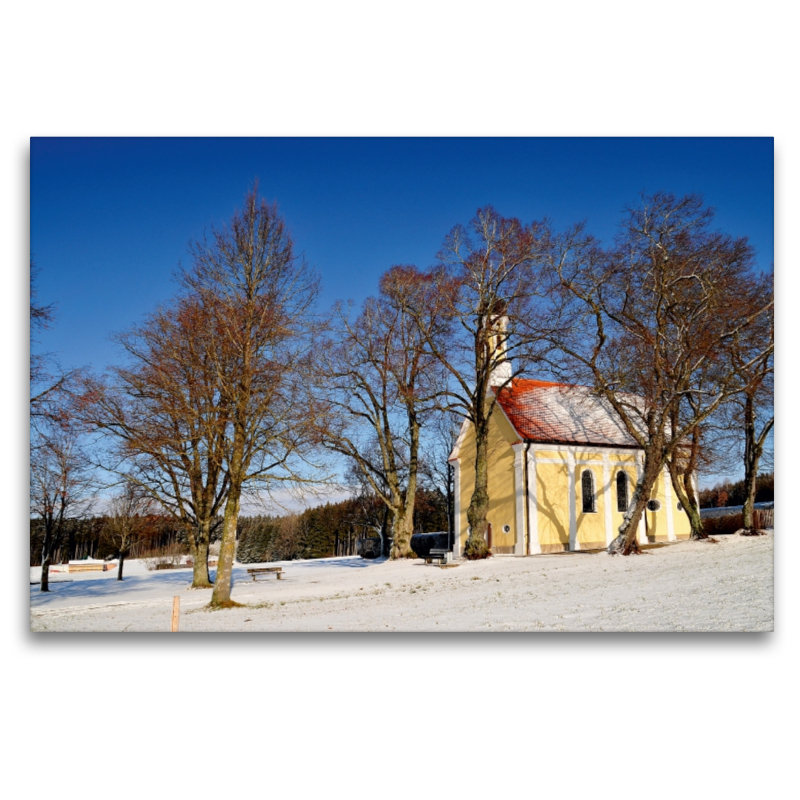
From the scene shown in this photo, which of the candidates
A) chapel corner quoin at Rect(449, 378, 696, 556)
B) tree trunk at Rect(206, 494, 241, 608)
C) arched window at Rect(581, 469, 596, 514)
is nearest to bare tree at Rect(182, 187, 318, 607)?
Answer: tree trunk at Rect(206, 494, 241, 608)

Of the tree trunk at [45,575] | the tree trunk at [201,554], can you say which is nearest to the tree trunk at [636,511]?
the tree trunk at [201,554]

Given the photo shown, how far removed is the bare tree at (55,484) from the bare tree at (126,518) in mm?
457

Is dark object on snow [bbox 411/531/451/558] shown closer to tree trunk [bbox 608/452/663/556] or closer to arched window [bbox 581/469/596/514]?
tree trunk [bbox 608/452/663/556]

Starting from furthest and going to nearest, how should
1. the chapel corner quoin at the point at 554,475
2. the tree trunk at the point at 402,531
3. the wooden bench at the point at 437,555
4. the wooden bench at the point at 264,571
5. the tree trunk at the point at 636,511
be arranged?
1. the chapel corner quoin at the point at 554,475
2. the tree trunk at the point at 636,511
3. the wooden bench at the point at 437,555
4. the tree trunk at the point at 402,531
5. the wooden bench at the point at 264,571

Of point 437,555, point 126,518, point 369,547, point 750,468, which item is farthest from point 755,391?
point 126,518

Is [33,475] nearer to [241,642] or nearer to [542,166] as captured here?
[241,642]

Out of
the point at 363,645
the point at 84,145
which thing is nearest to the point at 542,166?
the point at 84,145

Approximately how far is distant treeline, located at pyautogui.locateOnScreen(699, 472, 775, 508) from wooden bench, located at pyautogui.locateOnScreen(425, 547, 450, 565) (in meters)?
3.39

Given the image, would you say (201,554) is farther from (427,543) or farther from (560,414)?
(560,414)

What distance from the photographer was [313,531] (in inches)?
303

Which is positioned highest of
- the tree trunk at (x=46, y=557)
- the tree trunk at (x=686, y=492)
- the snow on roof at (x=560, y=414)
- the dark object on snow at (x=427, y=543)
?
the snow on roof at (x=560, y=414)

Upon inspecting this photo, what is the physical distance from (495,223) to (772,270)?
2.92m

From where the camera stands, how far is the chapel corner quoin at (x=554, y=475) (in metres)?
9.48

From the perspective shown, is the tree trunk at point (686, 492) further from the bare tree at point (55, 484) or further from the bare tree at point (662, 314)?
the bare tree at point (55, 484)
